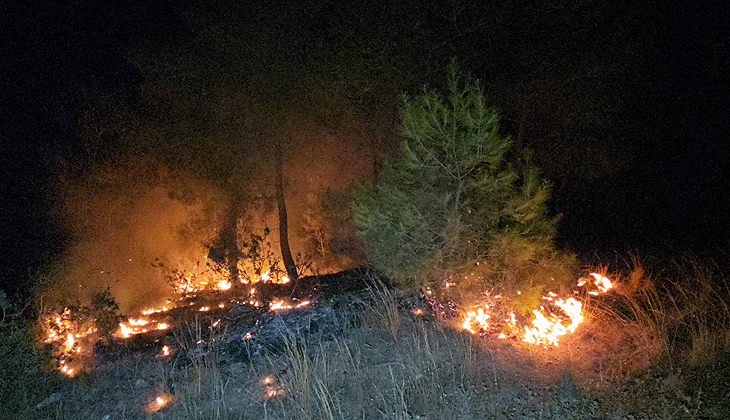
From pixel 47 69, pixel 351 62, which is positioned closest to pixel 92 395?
pixel 351 62

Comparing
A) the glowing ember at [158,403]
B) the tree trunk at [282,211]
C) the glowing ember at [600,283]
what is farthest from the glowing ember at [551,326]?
the tree trunk at [282,211]

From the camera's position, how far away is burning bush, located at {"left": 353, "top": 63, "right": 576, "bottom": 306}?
4180 mm

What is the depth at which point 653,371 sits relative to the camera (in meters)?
3.28

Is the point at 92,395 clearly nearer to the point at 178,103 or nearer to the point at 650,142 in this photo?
the point at 178,103

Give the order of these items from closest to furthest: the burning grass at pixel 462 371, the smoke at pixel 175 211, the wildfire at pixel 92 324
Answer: the burning grass at pixel 462 371, the wildfire at pixel 92 324, the smoke at pixel 175 211

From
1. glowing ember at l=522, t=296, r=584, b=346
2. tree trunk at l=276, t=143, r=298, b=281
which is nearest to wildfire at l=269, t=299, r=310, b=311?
tree trunk at l=276, t=143, r=298, b=281

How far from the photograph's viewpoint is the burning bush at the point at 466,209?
418 centimetres

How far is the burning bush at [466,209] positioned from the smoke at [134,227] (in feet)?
19.1

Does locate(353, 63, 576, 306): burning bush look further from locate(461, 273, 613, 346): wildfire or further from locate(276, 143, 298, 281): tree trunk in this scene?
locate(276, 143, 298, 281): tree trunk

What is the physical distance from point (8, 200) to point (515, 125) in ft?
29.6

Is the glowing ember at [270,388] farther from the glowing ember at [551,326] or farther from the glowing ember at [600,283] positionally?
the glowing ember at [600,283]

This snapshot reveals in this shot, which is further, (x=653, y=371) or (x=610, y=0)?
(x=610, y=0)

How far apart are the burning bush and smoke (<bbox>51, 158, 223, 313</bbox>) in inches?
229

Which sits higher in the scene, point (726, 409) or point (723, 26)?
point (723, 26)
